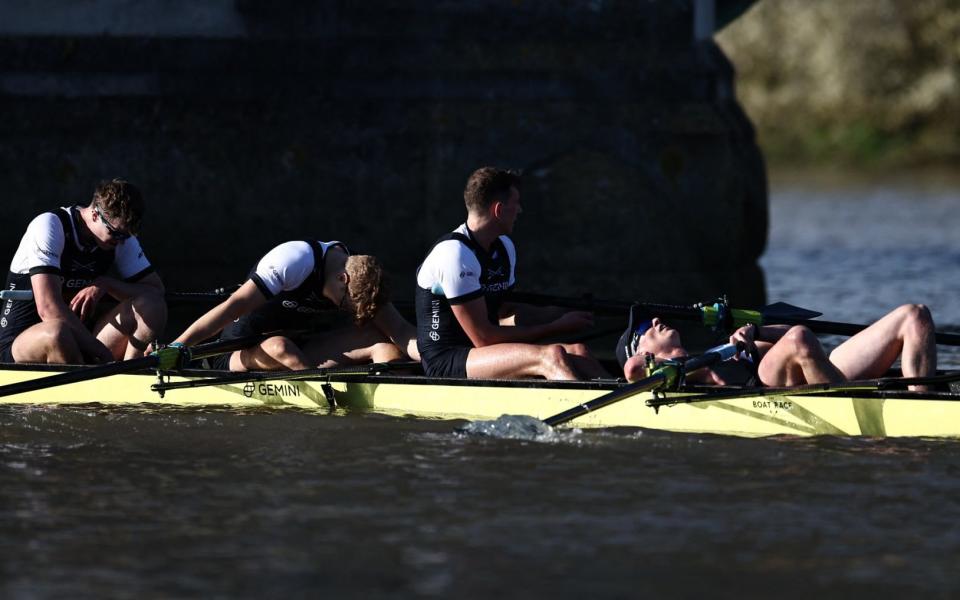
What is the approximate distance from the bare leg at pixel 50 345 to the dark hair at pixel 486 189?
285 centimetres

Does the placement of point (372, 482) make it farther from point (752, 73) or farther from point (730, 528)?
point (752, 73)

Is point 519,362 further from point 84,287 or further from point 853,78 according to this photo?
point 853,78

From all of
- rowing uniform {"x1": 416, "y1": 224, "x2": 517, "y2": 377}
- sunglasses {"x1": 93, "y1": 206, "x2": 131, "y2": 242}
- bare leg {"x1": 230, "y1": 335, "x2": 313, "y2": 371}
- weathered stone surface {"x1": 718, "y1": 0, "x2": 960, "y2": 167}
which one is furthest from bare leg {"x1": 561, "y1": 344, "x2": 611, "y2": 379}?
weathered stone surface {"x1": 718, "y1": 0, "x2": 960, "y2": 167}

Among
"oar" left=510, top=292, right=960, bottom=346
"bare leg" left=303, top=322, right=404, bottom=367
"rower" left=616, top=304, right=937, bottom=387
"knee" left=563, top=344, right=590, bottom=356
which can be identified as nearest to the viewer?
"rower" left=616, top=304, right=937, bottom=387

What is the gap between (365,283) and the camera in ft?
35.0

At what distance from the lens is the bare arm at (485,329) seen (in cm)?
1058

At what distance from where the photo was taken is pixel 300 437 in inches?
406

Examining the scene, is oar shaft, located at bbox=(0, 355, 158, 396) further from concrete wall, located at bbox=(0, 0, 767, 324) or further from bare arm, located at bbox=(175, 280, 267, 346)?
concrete wall, located at bbox=(0, 0, 767, 324)

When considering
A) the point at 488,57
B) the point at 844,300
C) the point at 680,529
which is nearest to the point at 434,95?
the point at 488,57

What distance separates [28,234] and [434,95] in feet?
19.1

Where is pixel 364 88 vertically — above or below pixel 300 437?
above

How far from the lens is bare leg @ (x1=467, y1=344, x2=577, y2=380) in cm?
1048

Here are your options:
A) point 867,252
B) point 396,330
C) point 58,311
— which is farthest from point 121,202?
point 867,252

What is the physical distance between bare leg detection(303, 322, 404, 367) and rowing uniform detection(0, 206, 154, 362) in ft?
4.82
